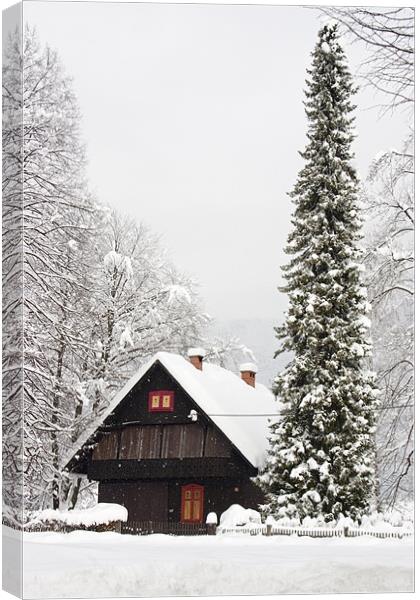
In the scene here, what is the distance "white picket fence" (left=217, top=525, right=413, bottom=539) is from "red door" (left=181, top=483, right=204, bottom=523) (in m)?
0.45

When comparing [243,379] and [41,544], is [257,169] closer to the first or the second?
[243,379]

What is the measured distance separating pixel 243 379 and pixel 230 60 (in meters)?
5.26

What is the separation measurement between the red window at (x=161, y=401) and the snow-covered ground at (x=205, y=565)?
10.3ft

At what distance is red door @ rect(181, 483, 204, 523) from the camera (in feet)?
61.0

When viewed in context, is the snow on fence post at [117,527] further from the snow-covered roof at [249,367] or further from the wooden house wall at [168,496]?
the snow-covered roof at [249,367]

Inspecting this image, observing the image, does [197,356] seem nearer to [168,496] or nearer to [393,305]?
[168,496]

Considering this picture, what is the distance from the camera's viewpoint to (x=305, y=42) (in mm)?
18672

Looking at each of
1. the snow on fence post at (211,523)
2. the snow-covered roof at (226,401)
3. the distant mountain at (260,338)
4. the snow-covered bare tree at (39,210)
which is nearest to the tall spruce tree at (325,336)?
the distant mountain at (260,338)

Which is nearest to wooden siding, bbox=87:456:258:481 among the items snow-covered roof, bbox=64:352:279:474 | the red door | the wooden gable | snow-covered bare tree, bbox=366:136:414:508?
the wooden gable

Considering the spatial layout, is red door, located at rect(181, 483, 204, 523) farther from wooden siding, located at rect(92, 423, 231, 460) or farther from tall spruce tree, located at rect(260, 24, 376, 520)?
tall spruce tree, located at rect(260, 24, 376, 520)

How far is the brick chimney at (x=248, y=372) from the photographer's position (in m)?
19.2

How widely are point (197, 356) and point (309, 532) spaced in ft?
12.7

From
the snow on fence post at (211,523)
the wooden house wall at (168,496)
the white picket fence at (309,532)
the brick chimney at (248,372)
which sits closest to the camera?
the white picket fence at (309,532)

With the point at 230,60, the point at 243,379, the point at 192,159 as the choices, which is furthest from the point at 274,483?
the point at 230,60
